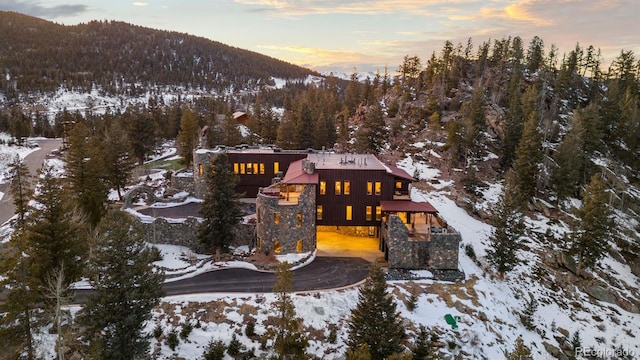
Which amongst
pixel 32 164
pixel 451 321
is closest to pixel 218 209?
pixel 451 321

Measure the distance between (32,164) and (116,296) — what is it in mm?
67240

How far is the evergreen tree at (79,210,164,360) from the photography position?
1939cm

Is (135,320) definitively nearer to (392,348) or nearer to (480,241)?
(392,348)

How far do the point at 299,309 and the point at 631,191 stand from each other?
60.5m

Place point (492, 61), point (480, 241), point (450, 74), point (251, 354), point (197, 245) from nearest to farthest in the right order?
point (251, 354), point (197, 245), point (480, 241), point (450, 74), point (492, 61)

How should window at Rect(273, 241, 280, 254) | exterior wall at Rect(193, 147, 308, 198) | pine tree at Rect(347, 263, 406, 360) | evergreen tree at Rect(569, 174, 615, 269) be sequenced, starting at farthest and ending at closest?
exterior wall at Rect(193, 147, 308, 198) < evergreen tree at Rect(569, 174, 615, 269) < window at Rect(273, 241, 280, 254) < pine tree at Rect(347, 263, 406, 360)

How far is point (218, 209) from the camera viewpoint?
34.6 meters

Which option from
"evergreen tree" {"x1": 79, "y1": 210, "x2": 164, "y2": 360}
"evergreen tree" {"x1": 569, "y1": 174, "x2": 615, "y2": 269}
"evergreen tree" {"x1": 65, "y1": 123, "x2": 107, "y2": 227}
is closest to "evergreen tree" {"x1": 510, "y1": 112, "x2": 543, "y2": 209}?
"evergreen tree" {"x1": 569, "y1": 174, "x2": 615, "y2": 269}

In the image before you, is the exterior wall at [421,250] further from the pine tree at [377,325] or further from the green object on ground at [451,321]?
the pine tree at [377,325]

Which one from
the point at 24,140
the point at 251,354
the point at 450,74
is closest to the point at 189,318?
the point at 251,354

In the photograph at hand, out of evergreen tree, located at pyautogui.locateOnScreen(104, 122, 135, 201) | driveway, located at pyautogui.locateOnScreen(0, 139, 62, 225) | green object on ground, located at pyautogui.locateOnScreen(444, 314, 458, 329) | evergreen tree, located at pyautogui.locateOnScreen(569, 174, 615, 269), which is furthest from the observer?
driveway, located at pyautogui.locateOnScreen(0, 139, 62, 225)

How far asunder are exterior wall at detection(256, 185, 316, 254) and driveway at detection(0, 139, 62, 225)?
22.1 m

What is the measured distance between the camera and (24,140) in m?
91.2

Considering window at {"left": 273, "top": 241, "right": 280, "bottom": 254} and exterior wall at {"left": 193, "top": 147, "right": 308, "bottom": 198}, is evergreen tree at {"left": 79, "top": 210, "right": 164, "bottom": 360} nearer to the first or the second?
window at {"left": 273, "top": 241, "right": 280, "bottom": 254}
